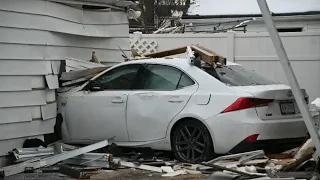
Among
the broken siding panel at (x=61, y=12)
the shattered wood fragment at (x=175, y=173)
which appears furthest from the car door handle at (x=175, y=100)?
the broken siding panel at (x=61, y=12)

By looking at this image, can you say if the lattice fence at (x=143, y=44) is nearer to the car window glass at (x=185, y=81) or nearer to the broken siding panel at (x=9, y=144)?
the car window glass at (x=185, y=81)

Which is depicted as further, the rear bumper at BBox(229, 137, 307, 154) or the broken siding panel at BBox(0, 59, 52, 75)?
the broken siding panel at BBox(0, 59, 52, 75)

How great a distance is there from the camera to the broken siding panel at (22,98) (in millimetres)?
7664

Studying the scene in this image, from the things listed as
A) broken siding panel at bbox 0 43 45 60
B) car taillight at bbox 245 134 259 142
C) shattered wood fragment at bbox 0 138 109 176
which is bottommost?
shattered wood fragment at bbox 0 138 109 176

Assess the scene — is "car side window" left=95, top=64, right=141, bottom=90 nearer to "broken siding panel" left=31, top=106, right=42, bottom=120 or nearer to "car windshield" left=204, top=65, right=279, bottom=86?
"broken siding panel" left=31, top=106, right=42, bottom=120

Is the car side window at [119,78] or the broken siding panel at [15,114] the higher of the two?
the car side window at [119,78]

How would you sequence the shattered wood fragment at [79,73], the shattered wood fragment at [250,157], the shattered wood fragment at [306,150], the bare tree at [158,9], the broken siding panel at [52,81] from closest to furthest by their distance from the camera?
the shattered wood fragment at [306,150], the shattered wood fragment at [250,157], the broken siding panel at [52,81], the shattered wood fragment at [79,73], the bare tree at [158,9]

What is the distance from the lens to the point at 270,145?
24.2ft

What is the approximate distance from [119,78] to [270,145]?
8.05 feet

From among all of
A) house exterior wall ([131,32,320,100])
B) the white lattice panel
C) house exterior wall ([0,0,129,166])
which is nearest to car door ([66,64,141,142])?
house exterior wall ([0,0,129,166])

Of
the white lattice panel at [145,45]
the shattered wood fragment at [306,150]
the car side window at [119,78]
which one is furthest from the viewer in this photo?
the white lattice panel at [145,45]

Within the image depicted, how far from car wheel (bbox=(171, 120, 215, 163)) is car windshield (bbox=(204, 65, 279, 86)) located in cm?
74

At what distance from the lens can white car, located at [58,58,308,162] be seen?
7.24m

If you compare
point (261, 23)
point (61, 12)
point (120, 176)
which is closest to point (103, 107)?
point (120, 176)
